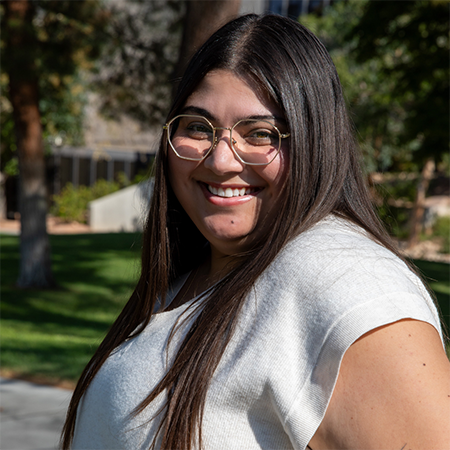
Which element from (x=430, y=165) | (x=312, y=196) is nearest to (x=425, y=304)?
(x=312, y=196)

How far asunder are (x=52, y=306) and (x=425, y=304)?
854 cm

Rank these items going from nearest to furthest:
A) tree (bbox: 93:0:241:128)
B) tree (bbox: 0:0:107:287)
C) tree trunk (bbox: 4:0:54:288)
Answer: tree (bbox: 0:0:107:287) → tree trunk (bbox: 4:0:54:288) → tree (bbox: 93:0:241:128)

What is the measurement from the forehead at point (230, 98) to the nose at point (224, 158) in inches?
2.1

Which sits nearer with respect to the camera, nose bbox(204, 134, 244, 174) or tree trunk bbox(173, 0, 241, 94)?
nose bbox(204, 134, 244, 174)

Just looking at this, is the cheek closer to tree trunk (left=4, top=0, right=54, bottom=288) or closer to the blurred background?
the blurred background

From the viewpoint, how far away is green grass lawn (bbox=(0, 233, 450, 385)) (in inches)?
219

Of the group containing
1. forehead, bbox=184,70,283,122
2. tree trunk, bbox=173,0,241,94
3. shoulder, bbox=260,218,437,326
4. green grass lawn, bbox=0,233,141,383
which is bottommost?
green grass lawn, bbox=0,233,141,383

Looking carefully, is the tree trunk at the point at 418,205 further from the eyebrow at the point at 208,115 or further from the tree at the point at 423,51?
the eyebrow at the point at 208,115

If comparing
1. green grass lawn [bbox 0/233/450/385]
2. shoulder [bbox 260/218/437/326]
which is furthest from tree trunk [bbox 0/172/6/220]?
shoulder [bbox 260/218/437/326]

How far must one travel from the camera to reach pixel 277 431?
3.73 ft

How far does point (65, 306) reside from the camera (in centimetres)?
901

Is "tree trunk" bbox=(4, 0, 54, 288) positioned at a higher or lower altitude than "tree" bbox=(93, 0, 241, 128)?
lower

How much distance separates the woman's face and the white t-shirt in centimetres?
18

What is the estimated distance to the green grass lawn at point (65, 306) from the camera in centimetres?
556
